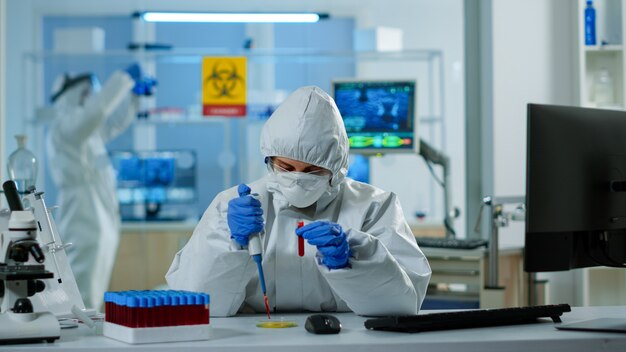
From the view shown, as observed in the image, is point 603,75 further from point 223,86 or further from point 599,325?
point 599,325

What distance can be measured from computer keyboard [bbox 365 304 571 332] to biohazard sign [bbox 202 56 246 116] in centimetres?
334

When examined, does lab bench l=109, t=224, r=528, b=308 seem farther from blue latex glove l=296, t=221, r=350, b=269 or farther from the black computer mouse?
the black computer mouse

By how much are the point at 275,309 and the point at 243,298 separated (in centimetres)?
11

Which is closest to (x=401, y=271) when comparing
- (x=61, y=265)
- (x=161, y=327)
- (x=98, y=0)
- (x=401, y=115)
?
(x=161, y=327)

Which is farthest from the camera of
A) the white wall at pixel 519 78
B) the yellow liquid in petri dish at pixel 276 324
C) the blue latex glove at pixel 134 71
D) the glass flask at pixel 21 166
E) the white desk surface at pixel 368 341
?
the blue latex glove at pixel 134 71

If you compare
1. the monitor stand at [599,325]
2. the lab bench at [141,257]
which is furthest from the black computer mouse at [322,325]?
the lab bench at [141,257]

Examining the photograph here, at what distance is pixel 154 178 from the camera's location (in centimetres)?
523

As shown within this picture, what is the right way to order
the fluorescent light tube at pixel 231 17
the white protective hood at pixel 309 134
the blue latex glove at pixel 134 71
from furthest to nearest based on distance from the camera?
the fluorescent light tube at pixel 231 17 → the blue latex glove at pixel 134 71 → the white protective hood at pixel 309 134

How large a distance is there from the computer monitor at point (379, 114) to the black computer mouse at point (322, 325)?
103 inches

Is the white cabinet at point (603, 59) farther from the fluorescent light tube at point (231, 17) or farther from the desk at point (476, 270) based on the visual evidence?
the fluorescent light tube at point (231, 17)

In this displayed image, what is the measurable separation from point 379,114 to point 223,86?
3.55 ft

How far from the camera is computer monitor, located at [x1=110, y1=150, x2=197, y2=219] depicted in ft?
17.0

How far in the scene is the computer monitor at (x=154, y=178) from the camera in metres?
5.20

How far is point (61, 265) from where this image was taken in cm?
214
